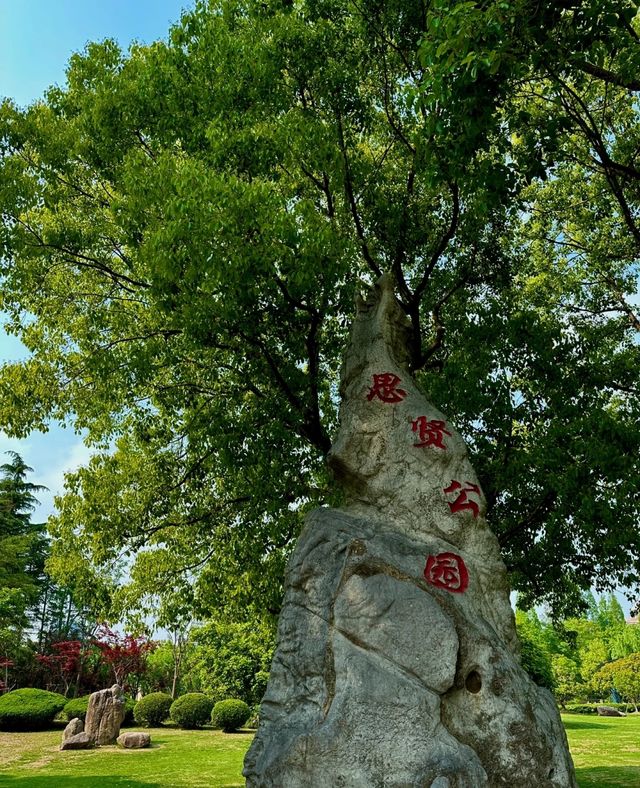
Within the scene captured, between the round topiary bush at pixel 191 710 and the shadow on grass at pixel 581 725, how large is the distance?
1312cm

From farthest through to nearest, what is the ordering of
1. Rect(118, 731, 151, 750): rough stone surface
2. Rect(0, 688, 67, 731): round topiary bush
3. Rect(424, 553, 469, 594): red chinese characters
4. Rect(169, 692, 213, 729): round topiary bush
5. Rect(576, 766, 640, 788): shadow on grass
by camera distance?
Rect(169, 692, 213, 729): round topiary bush, Rect(0, 688, 67, 731): round topiary bush, Rect(118, 731, 151, 750): rough stone surface, Rect(576, 766, 640, 788): shadow on grass, Rect(424, 553, 469, 594): red chinese characters

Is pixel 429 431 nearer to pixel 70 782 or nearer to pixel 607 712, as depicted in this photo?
pixel 70 782

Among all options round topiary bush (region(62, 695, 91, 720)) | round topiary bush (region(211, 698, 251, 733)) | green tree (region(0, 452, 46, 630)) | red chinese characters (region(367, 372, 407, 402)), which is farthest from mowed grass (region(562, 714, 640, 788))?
green tree (region(0, 452, 46, 630))

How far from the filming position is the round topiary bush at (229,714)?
2152 cm

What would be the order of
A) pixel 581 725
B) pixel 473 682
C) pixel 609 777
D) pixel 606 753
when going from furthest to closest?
pixel 581 725 < pixel 606 753 < pixel 609 777 < pixel 473 682

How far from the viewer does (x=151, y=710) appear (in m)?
23.0

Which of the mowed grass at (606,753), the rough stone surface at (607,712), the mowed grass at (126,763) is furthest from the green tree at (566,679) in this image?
the mowed grass at (126,763)

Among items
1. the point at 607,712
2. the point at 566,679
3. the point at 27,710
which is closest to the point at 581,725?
the point at 607,712

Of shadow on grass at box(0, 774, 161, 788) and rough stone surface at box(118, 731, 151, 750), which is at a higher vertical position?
rough stone surface at box(118, 731, 151, 750)

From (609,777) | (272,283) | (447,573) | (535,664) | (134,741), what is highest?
(272,283)

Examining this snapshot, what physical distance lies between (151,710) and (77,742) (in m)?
5.93

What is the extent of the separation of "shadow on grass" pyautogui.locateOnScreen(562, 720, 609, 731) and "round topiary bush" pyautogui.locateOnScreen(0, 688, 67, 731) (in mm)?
18157

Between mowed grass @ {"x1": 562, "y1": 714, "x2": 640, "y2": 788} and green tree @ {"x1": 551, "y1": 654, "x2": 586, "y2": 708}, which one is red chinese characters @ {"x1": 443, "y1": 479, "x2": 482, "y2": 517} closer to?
mowed grass @ {"x1": 562, "y1": 714, "x2": 640, "y2": 788}

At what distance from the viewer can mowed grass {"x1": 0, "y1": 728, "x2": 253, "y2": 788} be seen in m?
12.1
